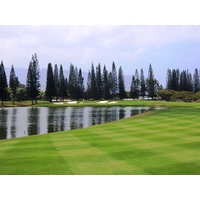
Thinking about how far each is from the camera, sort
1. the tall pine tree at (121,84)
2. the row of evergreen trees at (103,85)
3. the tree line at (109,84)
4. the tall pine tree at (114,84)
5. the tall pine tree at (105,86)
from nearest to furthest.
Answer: the tree line at (109,84) < the row of evergreen trees at (103,85) < the tall pine tree at (105,86) < the tall pine tree at (114,84) < the tall pine tree at (121,84)

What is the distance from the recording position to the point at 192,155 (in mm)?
7758

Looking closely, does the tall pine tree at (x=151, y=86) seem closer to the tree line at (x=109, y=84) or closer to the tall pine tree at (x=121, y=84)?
the tree line at (x=109, y=84)

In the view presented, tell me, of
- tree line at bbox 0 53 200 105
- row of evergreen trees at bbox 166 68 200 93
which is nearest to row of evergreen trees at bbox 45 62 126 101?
tree line at bbox 0 53 200 105

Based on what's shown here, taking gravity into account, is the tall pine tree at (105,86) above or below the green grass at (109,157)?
above

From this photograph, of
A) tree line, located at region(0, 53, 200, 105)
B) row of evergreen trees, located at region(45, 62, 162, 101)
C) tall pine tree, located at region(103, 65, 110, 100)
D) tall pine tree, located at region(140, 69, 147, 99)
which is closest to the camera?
tree line, located at region(0, 53, 200, 105)

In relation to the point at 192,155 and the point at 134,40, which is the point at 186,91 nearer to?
the point at 134,40

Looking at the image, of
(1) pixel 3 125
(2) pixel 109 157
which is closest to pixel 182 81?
(1) pixel 3 125

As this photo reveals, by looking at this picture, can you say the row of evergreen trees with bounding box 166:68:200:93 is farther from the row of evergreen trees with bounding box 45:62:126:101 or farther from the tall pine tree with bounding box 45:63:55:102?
the row of evergreen trees with bounding box 45:62:126:101

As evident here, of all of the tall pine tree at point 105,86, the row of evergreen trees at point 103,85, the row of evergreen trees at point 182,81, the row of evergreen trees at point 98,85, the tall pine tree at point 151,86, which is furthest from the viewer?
the tall pine tree at point 105,86

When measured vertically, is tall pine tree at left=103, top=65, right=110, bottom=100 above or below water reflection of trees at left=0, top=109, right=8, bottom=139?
above

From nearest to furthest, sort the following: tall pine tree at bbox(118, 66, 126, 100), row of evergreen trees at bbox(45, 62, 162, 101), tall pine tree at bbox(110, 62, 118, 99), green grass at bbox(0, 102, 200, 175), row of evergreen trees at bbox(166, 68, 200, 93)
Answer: green grass at bbox(0, 102, 200, 175) → row of evergreen trees at bbox(166, 68, 200, 93) → row of evergreen trees at bbox(45, 62, 162, 101) → tall pine tree at bbox(110, 62, 118, 99) → tall pine tree at bbox(118, 66, 126, 100)

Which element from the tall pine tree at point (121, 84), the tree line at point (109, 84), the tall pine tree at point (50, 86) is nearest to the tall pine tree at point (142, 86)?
the tree line at point (109, 84)

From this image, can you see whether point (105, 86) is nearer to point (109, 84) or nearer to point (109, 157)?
point (109, 84)

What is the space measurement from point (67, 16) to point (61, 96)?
110ft
